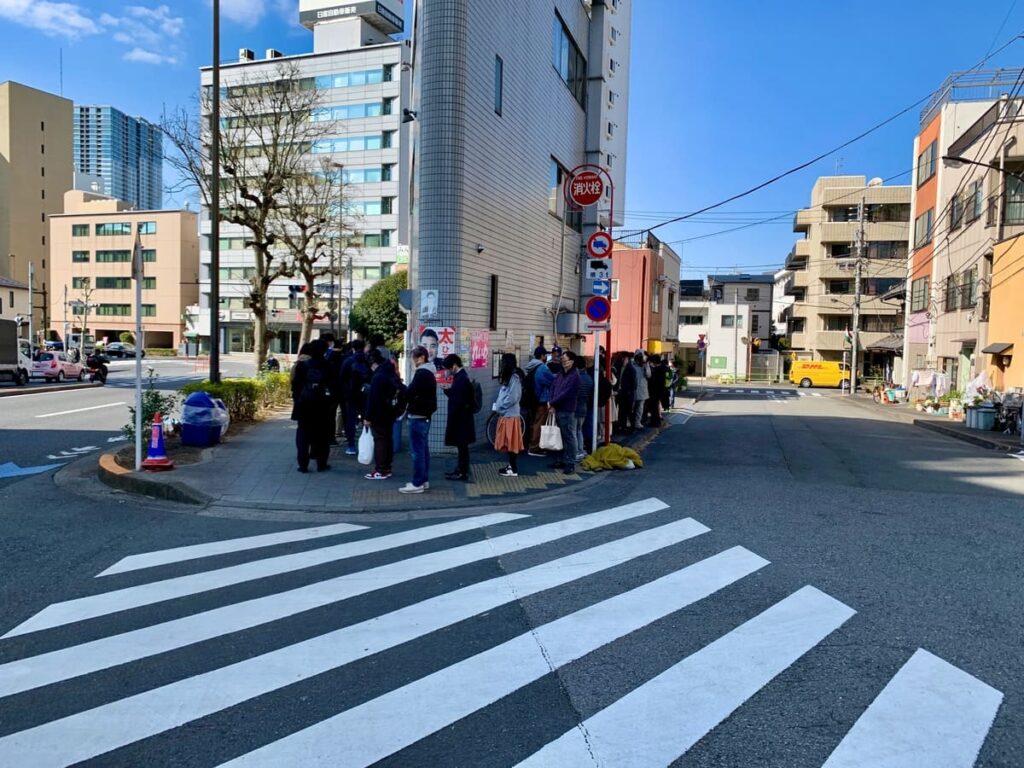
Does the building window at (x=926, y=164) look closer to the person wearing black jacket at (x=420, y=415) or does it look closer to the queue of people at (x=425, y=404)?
the queue of people at (x=425, y=404)

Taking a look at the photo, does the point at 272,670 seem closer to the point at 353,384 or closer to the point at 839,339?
the point at 353,384

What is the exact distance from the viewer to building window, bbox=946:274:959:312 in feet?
101

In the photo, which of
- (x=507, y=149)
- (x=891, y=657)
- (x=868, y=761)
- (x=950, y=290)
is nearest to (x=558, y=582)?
(x=891, y=657)

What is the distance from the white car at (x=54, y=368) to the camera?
30.6 metres

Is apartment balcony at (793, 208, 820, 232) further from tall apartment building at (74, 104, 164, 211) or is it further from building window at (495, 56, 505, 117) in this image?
tall apartment building at (74, 104, 164, 211)

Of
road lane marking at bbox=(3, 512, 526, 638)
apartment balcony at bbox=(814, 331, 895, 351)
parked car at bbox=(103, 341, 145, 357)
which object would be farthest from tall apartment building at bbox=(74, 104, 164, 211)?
road lane marking at bbox=(3, 512, 526, 638)

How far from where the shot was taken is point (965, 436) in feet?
62.2

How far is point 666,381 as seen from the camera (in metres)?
19.7

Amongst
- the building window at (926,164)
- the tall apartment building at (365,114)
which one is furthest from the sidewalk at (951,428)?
the tall apartment building at (365,114)

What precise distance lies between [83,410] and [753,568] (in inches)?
744

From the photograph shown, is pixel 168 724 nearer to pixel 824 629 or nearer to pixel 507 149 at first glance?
pixel 824 629

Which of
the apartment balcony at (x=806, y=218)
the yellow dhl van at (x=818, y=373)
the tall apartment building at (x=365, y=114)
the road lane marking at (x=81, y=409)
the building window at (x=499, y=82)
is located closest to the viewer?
the building window at (x=499, y=82)

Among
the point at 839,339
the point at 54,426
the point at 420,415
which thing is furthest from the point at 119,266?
the point at 420,415

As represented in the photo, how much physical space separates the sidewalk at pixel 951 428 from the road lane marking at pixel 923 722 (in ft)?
48.6
